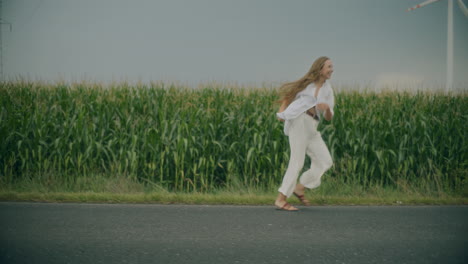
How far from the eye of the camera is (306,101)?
6020 millimetres

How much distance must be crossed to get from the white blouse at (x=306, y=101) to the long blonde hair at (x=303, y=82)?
0.07 m

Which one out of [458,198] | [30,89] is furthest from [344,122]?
[30,89]

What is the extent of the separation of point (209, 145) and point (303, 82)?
3333 millimetres

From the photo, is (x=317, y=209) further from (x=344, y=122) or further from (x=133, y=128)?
(x=133, y=128)

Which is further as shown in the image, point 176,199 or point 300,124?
point 176,199

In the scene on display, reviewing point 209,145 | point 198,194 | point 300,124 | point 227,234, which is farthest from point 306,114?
point 209,145

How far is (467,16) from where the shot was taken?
2055cm

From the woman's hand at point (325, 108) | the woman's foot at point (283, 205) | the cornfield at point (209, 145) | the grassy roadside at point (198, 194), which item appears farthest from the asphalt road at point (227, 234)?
the cornfield at point (209, 145)

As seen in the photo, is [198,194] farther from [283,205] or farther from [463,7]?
[463,7]

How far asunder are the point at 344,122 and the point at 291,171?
407cm

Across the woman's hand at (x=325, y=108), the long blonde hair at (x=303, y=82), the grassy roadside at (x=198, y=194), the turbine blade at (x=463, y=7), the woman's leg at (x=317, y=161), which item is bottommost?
the grassy roadside at (x=198, y=194)

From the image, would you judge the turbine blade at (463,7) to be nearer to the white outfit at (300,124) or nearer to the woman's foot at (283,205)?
the white outfit at (300,124)

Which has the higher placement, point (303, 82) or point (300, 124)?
point (303, 82)

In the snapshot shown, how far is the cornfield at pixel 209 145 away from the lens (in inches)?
347
